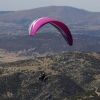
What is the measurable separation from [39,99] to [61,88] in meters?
13.0

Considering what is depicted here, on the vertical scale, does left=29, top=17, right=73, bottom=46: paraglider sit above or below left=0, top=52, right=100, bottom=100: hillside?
above

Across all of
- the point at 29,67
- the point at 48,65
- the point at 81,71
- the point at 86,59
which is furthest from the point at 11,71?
the point at 86,59

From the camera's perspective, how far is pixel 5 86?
13012cm

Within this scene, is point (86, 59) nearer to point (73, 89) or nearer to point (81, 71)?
point (81, 71)

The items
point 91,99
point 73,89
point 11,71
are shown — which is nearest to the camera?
point 91,99

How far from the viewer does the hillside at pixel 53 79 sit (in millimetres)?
121812

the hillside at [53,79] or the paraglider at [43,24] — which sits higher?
the paraglider at [43,24]

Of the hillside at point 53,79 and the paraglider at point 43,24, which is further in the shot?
the hillside at point 53,79

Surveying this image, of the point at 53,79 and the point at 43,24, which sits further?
the point at 53,79

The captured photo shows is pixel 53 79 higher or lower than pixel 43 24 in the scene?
lower

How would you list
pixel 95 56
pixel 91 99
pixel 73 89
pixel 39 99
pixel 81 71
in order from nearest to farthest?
pixel 91 99 → pixel 39 99 → pixel 73 89 → pixel 81 71 → pixel 95 56

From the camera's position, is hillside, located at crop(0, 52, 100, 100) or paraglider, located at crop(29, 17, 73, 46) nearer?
paraglider, located at crop(29, 17, 73, 46)

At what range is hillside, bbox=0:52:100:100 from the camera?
400 feet

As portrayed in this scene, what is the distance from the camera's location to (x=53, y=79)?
435ft
